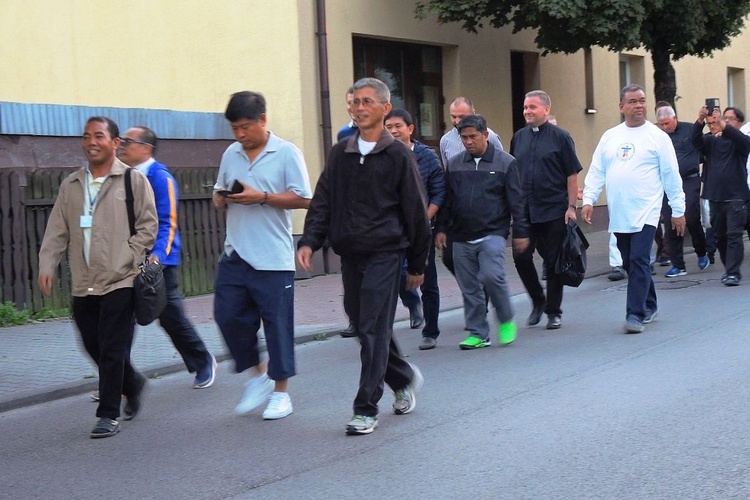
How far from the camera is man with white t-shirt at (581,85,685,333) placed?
29.7 feet

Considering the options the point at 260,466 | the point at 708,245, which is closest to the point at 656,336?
the point at 260,466

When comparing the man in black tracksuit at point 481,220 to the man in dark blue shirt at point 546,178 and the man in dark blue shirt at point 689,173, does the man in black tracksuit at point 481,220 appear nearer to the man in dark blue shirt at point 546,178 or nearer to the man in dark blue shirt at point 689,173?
the man in dark blue shirt at point 546,178

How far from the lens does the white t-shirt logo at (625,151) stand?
30.1 feet

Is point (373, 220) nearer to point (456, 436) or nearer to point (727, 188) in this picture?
point (456, 436)

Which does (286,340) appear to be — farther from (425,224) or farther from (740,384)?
(740,384)

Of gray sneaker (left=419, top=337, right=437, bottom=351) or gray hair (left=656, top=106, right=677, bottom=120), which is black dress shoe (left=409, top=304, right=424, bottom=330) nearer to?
gray sneaker (left=419, top=337, right=437, bottom=351)

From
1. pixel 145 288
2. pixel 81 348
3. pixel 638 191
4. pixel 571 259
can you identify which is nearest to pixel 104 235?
pixel 145 288

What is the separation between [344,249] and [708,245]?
375 inches

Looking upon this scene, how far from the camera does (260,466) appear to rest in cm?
543

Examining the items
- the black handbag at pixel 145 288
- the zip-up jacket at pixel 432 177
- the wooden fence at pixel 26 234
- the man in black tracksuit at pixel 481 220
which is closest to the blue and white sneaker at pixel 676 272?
the man in black tracksuit at pixel 481 220

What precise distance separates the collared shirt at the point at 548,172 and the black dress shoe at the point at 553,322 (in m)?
0.89

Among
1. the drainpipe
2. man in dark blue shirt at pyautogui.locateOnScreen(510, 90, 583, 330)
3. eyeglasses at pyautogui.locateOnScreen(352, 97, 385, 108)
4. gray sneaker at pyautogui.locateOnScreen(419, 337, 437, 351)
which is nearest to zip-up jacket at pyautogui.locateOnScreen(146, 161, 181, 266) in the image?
eyeglasses at pyautogui.locateOnScreen(352, 97, 385, 108)

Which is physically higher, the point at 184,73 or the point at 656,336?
the point at 184,73

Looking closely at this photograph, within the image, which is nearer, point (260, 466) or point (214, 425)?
point (260, 466)
